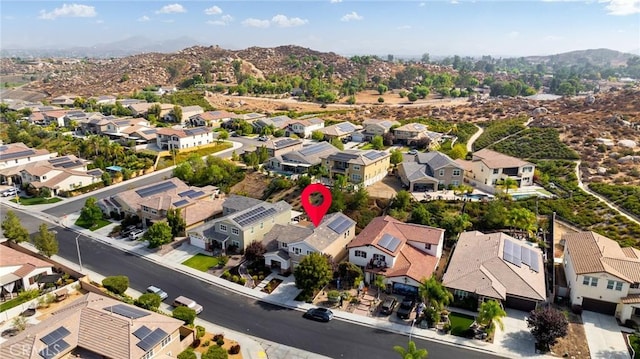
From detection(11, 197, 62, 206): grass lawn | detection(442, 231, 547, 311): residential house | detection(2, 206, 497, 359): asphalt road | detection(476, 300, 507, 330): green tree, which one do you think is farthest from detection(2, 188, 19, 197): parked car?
detection(476, 300, 507, 330): green tree

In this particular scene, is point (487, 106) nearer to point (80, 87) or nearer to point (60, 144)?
point (60, 144)

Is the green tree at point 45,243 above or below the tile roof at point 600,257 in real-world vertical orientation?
below

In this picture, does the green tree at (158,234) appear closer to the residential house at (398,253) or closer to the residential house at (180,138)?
the residential house at (398,253)

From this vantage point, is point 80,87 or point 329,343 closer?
point 329,343

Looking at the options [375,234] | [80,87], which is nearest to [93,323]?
[375,234]

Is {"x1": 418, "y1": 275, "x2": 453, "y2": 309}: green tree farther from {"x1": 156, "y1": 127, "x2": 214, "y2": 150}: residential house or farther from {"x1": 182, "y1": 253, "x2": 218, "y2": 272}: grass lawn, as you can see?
{"x1": 156, "y1": 127, "x2": 214, "y2": 150}: residential house

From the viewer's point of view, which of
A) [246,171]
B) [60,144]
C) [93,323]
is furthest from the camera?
[60,144]

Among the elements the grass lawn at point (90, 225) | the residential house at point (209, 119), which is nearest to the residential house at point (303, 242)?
the grass lawn at point (90, 225)
